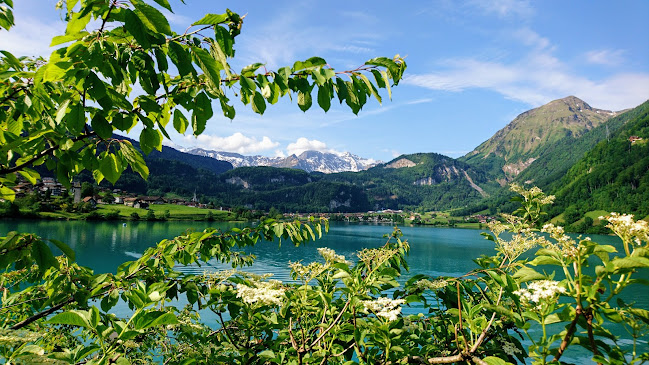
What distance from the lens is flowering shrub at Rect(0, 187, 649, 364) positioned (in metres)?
1.45

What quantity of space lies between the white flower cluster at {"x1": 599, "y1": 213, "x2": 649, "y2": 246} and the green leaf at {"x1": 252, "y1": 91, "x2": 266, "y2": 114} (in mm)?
2104

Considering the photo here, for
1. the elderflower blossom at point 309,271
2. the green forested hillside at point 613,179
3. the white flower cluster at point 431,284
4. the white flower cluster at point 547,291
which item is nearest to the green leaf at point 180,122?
the elderflower blossom at point 309,271

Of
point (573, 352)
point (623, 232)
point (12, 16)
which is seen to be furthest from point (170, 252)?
point (573, 352)

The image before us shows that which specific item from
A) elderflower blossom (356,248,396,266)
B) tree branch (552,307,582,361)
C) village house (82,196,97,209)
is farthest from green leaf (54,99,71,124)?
village house (82,196,97,209)

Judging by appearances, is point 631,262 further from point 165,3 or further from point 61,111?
point 61,111

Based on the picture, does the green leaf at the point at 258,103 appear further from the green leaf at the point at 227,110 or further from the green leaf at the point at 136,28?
the green leaf at the point at 136,28

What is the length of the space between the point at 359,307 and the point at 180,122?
1.84m

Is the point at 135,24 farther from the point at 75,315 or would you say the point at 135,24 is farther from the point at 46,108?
the point at 75,315

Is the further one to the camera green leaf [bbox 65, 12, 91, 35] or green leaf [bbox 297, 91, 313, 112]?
green leaf [bbox 297, 91, 313, 112]

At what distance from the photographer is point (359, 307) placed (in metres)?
2.30

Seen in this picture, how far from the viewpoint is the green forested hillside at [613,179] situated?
146 meters

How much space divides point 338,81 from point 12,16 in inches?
113

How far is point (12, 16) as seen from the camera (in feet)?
8.50

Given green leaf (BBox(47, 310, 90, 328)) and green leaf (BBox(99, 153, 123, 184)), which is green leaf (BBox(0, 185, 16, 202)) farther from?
green leaf (BBox(47, 310, 90, 328))
